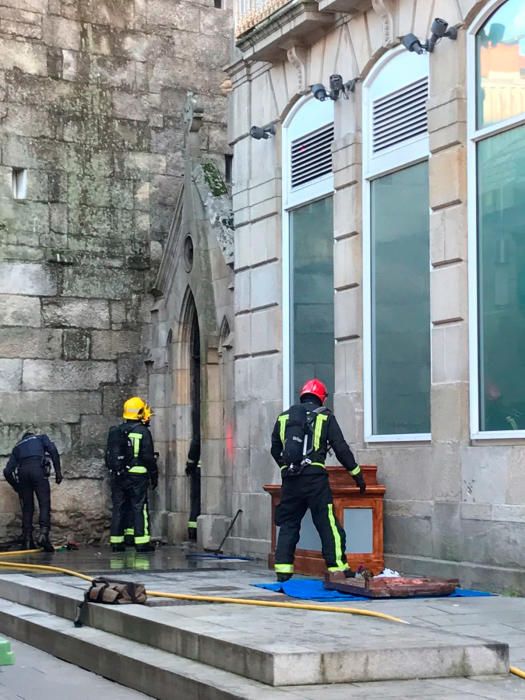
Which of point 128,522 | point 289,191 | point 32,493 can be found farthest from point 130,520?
point 289,191

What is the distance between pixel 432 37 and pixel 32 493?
8971 mm

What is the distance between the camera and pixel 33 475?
62.3 ft

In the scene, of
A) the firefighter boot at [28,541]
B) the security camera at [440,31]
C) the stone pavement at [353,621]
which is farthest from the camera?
the firefighter boot at [28,541]

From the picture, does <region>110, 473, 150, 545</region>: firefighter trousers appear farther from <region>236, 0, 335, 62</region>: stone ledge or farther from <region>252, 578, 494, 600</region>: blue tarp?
<region>236, 0, 335, 62</region>: stone ledge

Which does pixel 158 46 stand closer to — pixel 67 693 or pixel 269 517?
pixel 269 517

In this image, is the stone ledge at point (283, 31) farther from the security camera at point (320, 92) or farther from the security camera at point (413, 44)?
the security camera at point (413, 44)

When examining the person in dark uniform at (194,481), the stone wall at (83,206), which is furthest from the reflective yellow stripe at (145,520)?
the stone wall at (83,206)

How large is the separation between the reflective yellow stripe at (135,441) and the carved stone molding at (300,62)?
16.2 feet

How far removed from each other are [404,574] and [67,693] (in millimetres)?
5200

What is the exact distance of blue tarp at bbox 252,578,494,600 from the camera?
1162 centimetres

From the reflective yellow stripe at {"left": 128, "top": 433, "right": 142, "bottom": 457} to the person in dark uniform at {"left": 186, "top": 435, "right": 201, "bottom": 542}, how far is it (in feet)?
4.27

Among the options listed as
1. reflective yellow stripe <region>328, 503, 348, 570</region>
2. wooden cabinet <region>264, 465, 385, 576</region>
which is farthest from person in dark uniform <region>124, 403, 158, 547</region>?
reflective yellow stripe <region>328, 503, 348, 570</region>

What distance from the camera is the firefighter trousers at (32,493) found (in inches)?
748

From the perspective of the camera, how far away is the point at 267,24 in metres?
16.2
